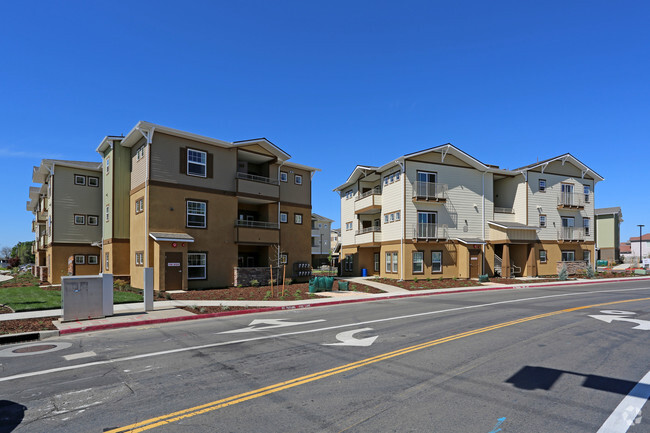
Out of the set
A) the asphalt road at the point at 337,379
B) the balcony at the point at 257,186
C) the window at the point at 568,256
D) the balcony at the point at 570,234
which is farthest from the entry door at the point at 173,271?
the window at the point at 568,256

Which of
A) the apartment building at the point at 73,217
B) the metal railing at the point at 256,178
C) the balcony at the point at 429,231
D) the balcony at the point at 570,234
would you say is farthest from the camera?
the balcony at the point at 570,234

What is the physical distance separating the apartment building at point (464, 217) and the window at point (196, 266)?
49.0ft

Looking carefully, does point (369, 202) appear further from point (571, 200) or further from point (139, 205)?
point (571, 200)

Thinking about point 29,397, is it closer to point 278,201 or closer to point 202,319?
point 202,319

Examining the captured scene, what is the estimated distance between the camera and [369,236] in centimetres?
3428

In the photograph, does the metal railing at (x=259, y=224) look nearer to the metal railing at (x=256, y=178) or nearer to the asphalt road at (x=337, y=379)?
the metal railing at (x=256, y=178)

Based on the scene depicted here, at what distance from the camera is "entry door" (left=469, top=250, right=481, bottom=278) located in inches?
1237

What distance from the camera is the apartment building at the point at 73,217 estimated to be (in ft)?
98.1

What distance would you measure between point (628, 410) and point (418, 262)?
2552 centimetres

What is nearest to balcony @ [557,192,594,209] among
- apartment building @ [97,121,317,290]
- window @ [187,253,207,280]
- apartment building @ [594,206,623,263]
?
apartment building @ [97,121,317,290]

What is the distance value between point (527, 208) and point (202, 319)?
31819 millimetres

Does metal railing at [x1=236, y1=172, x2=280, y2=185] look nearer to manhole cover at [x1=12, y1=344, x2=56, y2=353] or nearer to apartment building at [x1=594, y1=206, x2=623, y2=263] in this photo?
manhole cover at [x1=12, y1=344, x2=56, y2=353]

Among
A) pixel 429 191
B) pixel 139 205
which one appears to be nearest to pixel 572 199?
pixel 429 191

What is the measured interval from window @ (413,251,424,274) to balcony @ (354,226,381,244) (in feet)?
13.8
